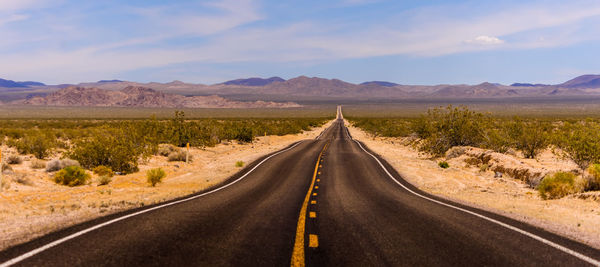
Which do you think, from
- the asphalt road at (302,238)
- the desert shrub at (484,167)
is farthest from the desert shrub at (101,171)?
the desert shrub at (484,167)

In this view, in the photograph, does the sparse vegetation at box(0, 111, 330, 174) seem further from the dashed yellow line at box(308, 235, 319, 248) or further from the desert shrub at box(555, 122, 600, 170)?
the desert shrub at box(555, 122, 600, 170)

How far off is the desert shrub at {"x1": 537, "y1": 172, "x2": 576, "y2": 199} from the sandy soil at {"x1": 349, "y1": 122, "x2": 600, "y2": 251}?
0.99 ft

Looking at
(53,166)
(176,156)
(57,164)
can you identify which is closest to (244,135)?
(176,156)

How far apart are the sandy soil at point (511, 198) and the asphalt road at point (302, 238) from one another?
1033 mm

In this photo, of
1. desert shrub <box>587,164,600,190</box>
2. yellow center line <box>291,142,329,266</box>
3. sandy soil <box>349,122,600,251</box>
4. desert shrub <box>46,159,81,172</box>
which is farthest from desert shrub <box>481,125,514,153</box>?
desert shrub <box>46,159,81,172</box>

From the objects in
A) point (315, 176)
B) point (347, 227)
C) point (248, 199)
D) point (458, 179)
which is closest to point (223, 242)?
point (347, 227)

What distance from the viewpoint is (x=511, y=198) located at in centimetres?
1255

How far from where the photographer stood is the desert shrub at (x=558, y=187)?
39.9ft

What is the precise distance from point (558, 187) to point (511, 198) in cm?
152

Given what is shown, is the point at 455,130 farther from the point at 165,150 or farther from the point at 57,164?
the point at 57,164

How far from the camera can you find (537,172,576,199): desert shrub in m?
12.1

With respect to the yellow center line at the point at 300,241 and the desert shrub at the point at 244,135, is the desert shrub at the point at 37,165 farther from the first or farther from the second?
the desert shrub at the point at 244,135

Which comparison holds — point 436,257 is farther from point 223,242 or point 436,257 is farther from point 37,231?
point 37,231

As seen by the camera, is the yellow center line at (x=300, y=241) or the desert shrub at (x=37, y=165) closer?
the yellow center line at (x=300, y=241)
